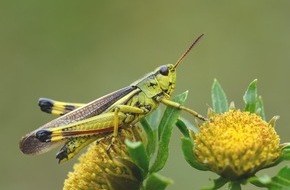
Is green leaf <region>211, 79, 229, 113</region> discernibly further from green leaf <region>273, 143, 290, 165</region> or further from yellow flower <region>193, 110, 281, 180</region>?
green leaf <region>273, 143, 290, 165</region>

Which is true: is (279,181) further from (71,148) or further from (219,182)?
(71,148)

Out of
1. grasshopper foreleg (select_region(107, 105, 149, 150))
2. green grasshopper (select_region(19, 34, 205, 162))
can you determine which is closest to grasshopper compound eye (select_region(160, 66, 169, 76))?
green grasshopper (select_region(19, 34, 205, 162))

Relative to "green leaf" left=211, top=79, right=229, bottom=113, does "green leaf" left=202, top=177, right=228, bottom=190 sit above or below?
below

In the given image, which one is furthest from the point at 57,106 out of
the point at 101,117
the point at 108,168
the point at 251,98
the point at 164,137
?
the point at 251,98

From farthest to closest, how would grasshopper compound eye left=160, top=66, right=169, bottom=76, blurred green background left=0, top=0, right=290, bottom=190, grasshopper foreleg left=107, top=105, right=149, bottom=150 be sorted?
1. blurred green background left=0, top=0, right=290, bottom=190
2. grasshopper compound eye left=160, top=66, right=169, bottom=76
3. grasshopper foreleg left=107, top=105, right=149, bottom=150

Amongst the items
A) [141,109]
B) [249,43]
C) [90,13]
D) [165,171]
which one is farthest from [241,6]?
[141,109]

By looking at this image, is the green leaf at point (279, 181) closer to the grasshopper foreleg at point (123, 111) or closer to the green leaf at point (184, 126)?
the green leaf at point (184, 126)
